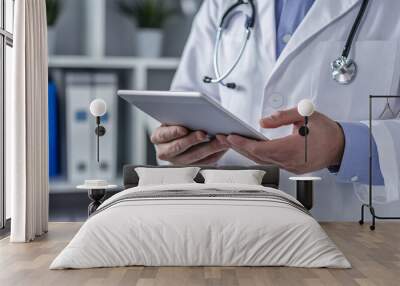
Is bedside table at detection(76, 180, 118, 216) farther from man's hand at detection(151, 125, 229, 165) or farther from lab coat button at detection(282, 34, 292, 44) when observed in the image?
lab coat button at detection(282, 34, 292, 44)

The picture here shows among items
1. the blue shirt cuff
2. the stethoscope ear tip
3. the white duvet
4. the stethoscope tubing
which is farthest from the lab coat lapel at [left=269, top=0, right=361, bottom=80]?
the white duvet

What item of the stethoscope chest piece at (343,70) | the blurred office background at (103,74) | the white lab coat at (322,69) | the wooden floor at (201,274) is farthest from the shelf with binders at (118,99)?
the wooden floor at (201,274)

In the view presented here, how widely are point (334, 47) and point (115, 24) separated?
5.26 feet

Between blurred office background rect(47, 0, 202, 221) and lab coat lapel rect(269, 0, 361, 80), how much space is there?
3.18 feet

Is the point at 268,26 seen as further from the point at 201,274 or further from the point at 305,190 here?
the point at 201,274

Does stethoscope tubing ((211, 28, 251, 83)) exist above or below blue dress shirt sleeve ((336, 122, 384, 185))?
above

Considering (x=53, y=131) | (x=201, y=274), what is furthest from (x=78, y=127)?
(x=201, y=274)

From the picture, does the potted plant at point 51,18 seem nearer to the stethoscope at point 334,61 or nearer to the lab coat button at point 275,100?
the stethoscope at point 334,61

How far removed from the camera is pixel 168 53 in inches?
199

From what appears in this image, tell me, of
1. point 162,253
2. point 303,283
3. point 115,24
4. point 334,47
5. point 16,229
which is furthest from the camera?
point 115,24

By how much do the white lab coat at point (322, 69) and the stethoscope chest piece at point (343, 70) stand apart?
1.5 inches

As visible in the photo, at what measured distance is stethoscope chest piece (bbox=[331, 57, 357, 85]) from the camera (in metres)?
4.40

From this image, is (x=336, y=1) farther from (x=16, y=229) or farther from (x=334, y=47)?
(x=16, y=229)

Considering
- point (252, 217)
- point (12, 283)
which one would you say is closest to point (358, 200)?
point (252, 217)
